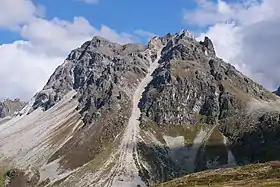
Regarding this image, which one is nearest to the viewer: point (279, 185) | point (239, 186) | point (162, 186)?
point (279, 185)

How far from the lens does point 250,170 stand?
155 metres

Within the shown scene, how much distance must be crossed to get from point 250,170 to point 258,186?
52926mm

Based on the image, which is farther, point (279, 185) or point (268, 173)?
point (268, 173)

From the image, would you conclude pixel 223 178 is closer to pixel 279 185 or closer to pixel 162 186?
pixel 162 186

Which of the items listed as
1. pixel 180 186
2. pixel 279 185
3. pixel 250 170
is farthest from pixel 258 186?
pixel 250 170

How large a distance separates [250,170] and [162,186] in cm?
2840

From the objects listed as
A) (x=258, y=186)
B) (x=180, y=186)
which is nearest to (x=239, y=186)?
(x=258, y=186)

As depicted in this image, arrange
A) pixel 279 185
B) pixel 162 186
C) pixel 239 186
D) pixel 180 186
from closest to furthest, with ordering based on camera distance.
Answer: pixel 279 185, pixel 239 186, pixel 180 186, pixel 162 186

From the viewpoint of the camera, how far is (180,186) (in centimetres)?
13850

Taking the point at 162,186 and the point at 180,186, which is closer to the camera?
the point at 180,186

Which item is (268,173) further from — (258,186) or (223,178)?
(258,186)

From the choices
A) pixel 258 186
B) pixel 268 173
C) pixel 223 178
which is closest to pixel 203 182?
pixel 223 178

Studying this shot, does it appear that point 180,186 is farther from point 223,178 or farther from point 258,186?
point 258,186

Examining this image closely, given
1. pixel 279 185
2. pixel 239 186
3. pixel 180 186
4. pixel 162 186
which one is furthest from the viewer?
pixel 162 186
